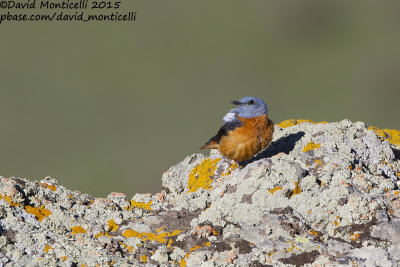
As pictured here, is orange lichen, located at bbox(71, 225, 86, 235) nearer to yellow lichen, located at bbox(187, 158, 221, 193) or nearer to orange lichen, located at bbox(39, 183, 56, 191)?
orange lichen, located at bbox(39, 183, 56, 191)

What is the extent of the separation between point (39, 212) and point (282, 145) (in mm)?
4103

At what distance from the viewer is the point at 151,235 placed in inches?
266

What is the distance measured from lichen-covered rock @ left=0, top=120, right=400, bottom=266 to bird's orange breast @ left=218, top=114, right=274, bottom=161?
124cm

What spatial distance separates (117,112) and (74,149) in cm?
455

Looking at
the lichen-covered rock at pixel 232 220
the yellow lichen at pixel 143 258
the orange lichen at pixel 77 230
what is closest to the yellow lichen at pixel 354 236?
the lichen-covered rock at pixel 232 220

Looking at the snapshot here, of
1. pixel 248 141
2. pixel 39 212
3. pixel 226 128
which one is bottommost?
pixel 39 212

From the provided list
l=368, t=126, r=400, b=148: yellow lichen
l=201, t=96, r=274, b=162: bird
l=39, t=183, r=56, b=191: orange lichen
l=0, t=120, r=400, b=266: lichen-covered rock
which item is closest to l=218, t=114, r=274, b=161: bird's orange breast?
l=201, t=96, r=274, b=162: bird

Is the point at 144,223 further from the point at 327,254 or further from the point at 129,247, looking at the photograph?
the point at 327,254

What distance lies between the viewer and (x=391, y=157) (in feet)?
27.8

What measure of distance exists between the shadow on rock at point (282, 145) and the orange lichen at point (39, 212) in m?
3.68

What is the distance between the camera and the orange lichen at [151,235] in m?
6.66

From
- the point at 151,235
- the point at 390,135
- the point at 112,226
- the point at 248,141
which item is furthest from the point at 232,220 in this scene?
the point at 390,135

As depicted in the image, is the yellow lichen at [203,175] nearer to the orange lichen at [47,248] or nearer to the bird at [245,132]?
the bird at [245,132]

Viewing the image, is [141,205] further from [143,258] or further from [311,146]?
[311,146]
